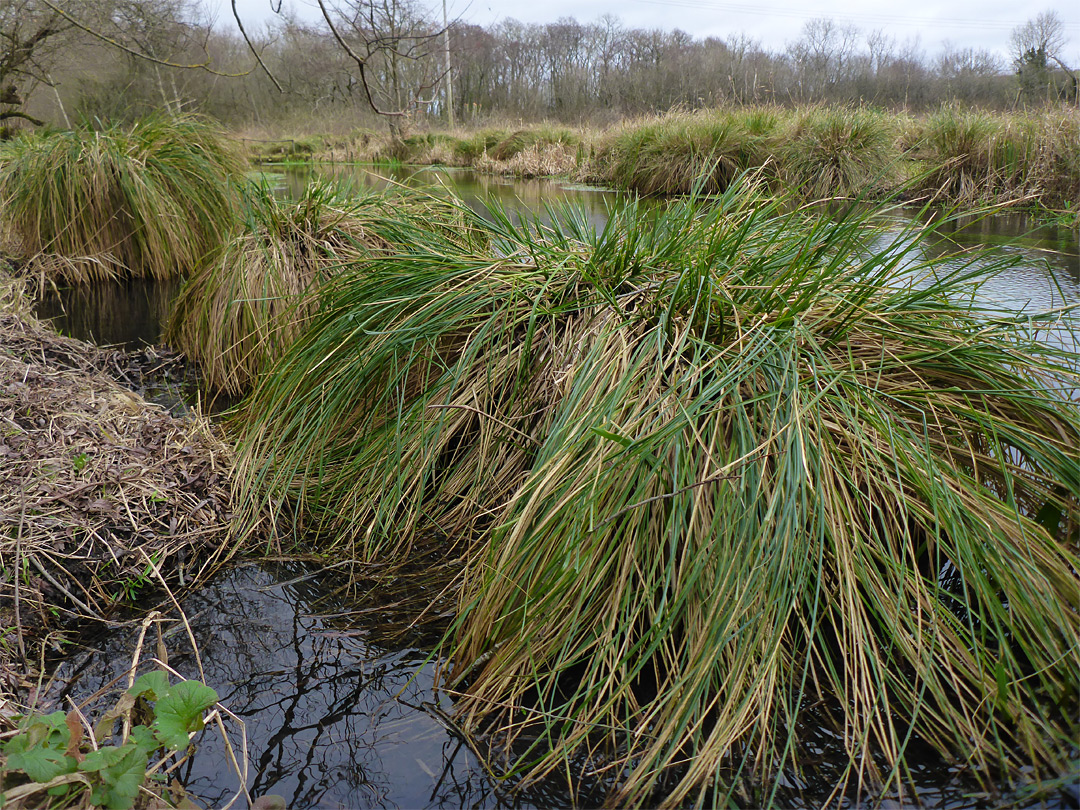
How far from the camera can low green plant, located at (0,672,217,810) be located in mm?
1077

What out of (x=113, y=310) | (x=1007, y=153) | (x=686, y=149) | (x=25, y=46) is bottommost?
(x=113, y=310)

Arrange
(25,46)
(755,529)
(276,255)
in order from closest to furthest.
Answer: (755,529)
(276,255)
(25,46)

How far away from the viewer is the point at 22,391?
2.58 m

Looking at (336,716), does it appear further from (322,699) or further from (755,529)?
(755,529)

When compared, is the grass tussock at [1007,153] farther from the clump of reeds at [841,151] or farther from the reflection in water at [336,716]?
the reflection in water at [336,716]

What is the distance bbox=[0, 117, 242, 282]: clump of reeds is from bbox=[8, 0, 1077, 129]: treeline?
447 centimetres

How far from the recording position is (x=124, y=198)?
5320mm

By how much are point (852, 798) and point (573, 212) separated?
7.11 ft

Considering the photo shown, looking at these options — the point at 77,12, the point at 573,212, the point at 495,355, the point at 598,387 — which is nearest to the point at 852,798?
the point at 598,387

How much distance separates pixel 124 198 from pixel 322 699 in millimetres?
4978

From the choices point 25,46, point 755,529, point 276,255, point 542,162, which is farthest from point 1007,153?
point 25,46

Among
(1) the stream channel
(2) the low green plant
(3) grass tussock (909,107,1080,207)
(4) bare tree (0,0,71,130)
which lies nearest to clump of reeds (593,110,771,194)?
(3) grass tussock (909,107,1080,207)

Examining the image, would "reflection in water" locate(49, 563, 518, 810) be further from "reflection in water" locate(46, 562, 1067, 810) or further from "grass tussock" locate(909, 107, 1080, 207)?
"grass tussock" locate(909, 107, 1080, 207)

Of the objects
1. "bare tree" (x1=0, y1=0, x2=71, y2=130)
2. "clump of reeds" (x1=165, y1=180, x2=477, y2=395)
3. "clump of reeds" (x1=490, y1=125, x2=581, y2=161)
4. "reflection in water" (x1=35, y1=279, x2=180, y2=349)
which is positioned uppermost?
"bare tree" (x1=0, y1=0, x2=71, y2=130)
